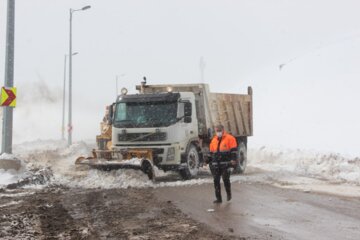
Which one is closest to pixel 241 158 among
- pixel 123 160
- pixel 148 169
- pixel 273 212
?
pixel 148 169

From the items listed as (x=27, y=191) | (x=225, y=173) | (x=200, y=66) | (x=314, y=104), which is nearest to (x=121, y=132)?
(x=27, y=191)

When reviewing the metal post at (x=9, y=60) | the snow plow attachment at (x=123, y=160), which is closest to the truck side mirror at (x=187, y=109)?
the snow plow attachment at (x=123, y=160)

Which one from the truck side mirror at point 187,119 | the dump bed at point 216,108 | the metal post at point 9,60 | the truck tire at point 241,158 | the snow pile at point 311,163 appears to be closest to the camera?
the metal post at point 9,60

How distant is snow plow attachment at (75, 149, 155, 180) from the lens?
14125mm

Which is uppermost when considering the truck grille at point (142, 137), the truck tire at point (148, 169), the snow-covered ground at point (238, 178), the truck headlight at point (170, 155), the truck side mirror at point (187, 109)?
the truck side mirror at point (187, 109)

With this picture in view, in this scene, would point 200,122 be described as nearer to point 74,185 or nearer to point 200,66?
point 74,185

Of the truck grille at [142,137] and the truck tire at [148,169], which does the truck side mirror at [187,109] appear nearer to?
the truck grille at [142,137]

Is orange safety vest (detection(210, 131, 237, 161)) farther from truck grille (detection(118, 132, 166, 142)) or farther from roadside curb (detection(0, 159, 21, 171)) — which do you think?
roadside curb (detection(0, 159, 21, 171))

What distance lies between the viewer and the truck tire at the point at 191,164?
50.6ft

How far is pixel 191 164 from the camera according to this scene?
621 inches

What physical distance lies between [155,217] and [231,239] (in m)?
2.20

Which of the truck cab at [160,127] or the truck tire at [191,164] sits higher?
the truck cab at [160,127]

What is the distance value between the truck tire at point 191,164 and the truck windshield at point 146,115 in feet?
4.12

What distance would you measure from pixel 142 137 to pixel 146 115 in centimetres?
65
